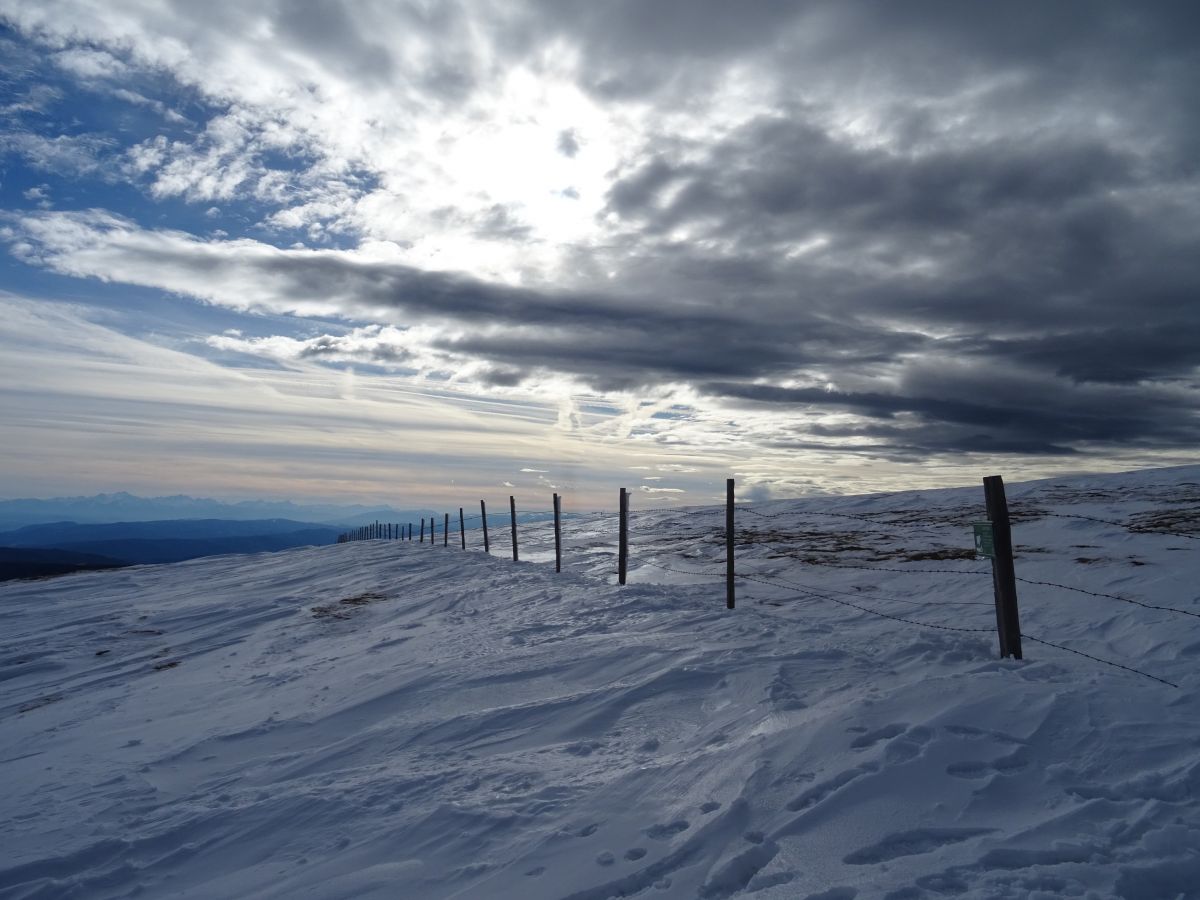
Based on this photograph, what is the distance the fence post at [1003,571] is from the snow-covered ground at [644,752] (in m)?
0.25

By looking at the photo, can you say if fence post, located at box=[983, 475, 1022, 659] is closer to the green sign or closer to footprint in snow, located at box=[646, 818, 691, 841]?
the green sign

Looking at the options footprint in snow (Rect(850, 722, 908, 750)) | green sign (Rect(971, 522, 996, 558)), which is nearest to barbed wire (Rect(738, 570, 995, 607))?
green sign (Rect(971, 522, 996, 558))

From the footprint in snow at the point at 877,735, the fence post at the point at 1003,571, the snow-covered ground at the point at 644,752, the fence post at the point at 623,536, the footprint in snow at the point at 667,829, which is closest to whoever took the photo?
the snow-covered ground at the point at 644,752

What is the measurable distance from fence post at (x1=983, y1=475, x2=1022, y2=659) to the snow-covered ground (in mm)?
249

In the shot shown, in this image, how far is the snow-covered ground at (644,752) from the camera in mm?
3801

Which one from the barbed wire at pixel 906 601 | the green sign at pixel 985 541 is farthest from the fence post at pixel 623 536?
the green sign at pixel 985 541

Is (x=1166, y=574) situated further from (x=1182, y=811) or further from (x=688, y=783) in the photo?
(x=688, y=783)

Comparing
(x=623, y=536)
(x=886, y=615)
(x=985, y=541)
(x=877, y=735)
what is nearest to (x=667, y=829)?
(x=877, y=735)

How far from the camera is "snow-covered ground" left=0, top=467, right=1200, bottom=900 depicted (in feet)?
12.5

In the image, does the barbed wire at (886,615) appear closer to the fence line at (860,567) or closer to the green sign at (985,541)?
the fence line at (860,567)

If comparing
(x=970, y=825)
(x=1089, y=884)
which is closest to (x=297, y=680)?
(x=970, y=825)

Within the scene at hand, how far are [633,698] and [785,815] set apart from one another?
2.59 meters

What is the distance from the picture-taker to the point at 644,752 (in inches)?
214

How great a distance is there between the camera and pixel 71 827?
5477 millimetres
